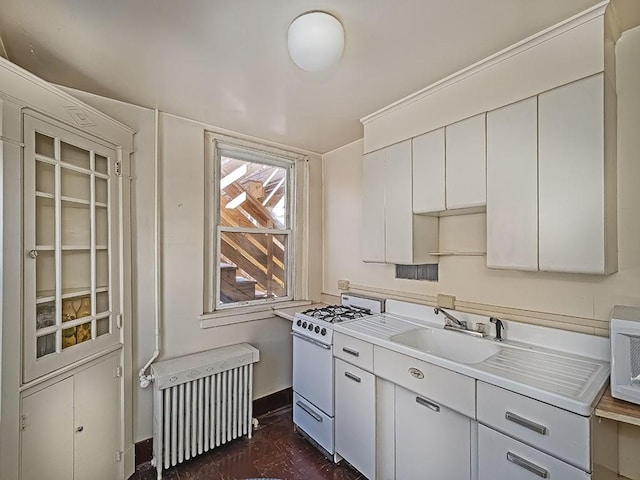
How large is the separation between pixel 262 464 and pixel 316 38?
258cm

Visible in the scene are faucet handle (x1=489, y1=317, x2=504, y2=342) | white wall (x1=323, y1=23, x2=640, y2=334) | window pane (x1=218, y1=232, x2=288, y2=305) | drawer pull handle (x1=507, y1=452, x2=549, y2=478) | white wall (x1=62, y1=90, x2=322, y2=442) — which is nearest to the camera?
drawer pull handle (x1=507, y1=452, x2=549, y2=478)

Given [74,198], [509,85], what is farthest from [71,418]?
[509,85]

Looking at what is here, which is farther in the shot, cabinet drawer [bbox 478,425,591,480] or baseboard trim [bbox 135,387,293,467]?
baseboard trim [bbox 135,387,293,467]

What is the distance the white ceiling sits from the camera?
1284mm

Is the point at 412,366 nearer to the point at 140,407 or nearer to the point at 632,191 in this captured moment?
the point at 632,191

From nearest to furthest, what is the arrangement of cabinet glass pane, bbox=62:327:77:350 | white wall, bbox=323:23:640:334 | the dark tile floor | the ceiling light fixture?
the ceiling light fixture, white wall, bbox=323:23:640:334, cabinet glass pane, bbox=62:327:77:350, the dark tile floor

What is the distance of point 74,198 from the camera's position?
5.74 feet

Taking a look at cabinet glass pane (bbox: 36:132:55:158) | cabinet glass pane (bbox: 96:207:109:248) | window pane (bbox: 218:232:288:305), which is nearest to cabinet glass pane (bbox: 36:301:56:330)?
cabinet glass pane (bbox: 96:207:109:248)

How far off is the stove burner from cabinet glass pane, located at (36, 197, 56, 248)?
169 centimetres

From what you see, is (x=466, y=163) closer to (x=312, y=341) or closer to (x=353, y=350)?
(x=353, y=350)

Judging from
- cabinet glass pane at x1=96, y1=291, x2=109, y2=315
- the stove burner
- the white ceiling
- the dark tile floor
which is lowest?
the dark tile floor

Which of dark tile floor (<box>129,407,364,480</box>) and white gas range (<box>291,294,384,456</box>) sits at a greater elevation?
white gas range (<box>291,294,384,456</box>)

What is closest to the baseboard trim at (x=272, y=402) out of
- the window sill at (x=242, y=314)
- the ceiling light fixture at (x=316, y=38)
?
the window sill at (x=242, y=314)

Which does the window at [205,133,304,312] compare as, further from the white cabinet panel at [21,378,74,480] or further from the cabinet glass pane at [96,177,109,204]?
the white cabinet panel at [21,378,74,480]
